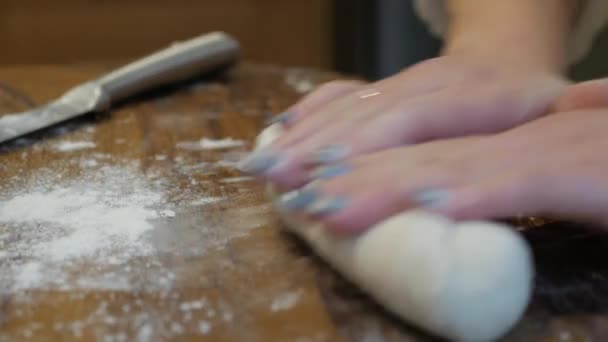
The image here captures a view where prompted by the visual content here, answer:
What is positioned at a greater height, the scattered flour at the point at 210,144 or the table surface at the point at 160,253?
the table surface at the point at 160,253

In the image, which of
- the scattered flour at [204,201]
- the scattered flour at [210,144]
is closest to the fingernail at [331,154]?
the scattered flour at [204,201]

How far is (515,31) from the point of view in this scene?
2.17 ft

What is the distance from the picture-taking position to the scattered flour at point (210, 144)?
676mm

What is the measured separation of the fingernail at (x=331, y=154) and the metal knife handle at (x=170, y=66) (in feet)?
1.19

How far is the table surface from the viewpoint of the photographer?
15.4 inches

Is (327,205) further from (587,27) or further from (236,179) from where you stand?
(587,27)

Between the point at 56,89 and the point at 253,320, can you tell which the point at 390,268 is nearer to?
the point at 253,320

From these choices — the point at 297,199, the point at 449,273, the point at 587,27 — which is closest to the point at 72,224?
the point at 297,199

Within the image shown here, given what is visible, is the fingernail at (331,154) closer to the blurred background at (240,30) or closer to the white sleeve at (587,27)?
the white sleeve at (587,27)

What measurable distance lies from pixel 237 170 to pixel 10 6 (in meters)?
1.21

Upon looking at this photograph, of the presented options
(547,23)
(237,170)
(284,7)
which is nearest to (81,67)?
(237,170)

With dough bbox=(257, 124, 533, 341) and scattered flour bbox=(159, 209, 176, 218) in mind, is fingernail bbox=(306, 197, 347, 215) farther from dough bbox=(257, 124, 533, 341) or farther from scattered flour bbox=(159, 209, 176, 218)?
scattered flour bbox=(159, 209, 176, 218)

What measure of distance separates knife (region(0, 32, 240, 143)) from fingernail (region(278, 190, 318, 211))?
32 cm

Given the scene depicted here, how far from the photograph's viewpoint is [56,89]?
0.86m
